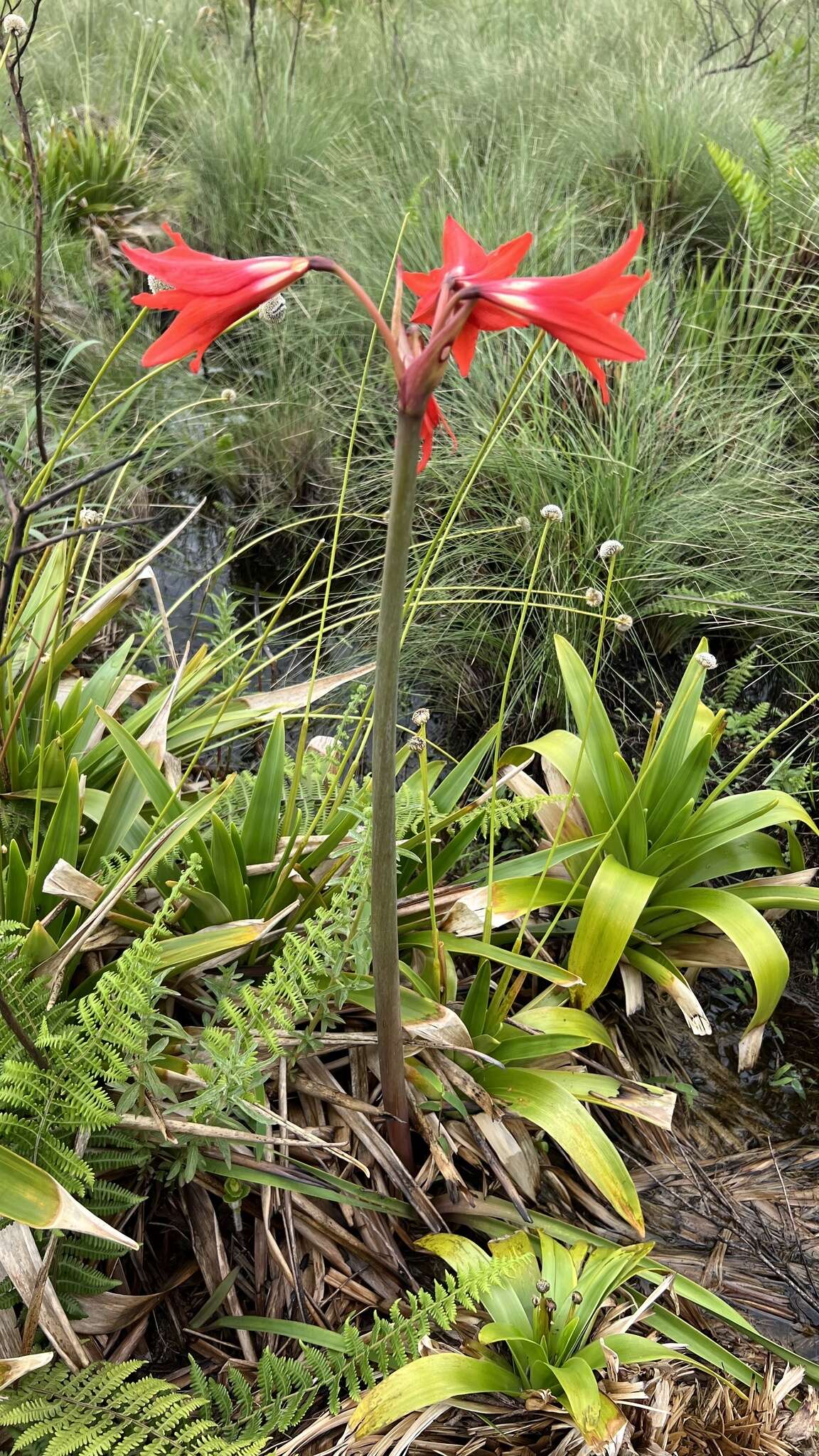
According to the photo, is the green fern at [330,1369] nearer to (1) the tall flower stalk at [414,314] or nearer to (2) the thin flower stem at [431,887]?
(2) the thin flower stem at [431,887]

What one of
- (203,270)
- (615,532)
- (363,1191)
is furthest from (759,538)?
(203,270)

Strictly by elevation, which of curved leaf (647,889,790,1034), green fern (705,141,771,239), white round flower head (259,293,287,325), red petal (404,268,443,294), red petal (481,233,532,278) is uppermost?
red petal (481,233,532,278)

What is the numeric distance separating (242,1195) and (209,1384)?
0.24 m

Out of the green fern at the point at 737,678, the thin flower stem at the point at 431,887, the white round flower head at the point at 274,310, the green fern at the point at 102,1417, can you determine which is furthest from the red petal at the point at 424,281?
the green fern at the point at 737,678

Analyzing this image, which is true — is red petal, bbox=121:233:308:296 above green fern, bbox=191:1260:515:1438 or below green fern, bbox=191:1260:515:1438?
above

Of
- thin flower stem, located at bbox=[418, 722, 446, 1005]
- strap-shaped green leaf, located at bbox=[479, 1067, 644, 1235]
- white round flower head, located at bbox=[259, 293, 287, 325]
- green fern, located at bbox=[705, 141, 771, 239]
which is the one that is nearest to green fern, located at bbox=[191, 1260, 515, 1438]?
strap-shaped green leaf, located at bbox=[479, 1067, 644, 1235]

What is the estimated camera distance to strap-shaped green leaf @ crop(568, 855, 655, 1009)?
1981mm

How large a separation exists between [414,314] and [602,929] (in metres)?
1.29

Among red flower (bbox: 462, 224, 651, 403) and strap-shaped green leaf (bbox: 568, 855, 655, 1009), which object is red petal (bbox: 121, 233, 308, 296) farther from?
strap-shaped green leaf (bbox: 568, 855, 655, 1009)

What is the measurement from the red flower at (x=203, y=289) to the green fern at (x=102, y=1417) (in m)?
1.18

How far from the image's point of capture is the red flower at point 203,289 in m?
0.96

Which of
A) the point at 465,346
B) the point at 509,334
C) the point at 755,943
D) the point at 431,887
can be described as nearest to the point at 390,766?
the point at 465,346

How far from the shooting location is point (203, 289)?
96cm

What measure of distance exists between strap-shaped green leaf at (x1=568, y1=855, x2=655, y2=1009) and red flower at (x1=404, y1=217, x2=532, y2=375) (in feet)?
3.83
